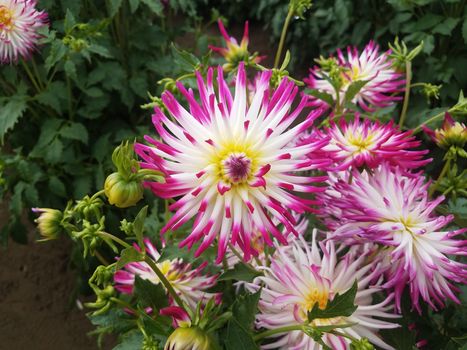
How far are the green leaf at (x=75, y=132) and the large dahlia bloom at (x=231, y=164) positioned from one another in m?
0.94

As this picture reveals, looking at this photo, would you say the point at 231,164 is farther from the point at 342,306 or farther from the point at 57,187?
the point at 57,187

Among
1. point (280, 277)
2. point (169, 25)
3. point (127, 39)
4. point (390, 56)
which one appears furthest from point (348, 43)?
point (280, 277)

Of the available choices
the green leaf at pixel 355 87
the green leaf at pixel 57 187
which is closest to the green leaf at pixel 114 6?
the green leaf at pixel 57 187

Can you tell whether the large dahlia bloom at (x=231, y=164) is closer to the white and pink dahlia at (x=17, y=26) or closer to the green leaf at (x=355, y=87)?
the green leaf at (x=355, y=87)

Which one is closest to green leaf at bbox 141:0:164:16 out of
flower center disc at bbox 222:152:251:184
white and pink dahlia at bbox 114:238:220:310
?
white and pink dahlia at bbox 114:238:220:310

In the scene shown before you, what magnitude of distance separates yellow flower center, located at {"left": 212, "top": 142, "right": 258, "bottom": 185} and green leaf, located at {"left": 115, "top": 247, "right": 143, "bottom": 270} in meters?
0.13

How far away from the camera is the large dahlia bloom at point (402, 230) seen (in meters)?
0.60

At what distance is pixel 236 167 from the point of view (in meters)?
0.55

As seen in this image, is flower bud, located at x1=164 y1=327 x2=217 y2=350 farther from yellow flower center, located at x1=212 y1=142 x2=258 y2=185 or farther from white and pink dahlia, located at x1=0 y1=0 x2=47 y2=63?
white and pink dahlia, located at x1=0 y1=0 x2=47 y2=63

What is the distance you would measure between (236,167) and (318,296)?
0.22m

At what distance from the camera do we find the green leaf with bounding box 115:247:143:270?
0.57 meters

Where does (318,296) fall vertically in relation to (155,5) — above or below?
below

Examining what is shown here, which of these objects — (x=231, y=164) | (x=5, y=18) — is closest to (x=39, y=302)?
(x=5, y=18)

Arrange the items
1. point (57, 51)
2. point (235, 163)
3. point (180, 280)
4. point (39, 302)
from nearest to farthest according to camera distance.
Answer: point (235, 163) → point (180, 280) → point (57, 51) → point (39, 302)
